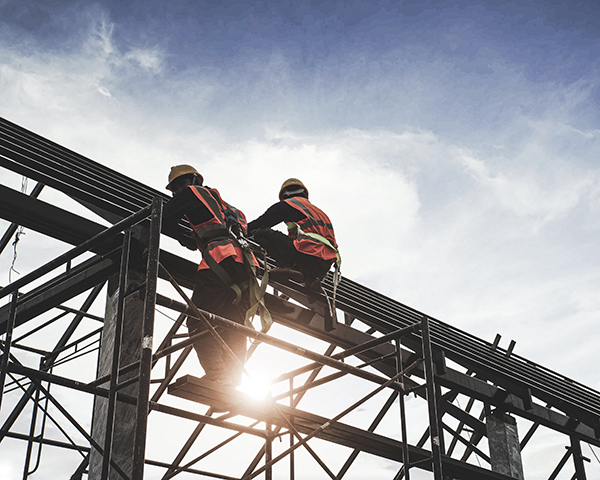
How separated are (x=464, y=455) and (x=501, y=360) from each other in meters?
1.87

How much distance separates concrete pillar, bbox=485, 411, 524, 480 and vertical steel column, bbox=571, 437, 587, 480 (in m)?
1.98

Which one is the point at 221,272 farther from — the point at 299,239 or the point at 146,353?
the point at 146,353

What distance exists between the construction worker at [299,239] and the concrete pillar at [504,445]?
536 centimetres

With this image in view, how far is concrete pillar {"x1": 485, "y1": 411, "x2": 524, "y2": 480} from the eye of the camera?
1104 cm

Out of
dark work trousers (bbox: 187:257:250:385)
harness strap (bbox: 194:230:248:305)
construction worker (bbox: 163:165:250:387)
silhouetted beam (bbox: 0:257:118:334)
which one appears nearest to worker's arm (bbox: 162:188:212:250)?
construction worker (bbox: 163:165:250:387)

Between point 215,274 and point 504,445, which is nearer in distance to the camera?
point 215,274

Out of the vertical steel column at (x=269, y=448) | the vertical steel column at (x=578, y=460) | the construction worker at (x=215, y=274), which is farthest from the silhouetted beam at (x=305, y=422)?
the vertical steel column at (x=578, y=460)

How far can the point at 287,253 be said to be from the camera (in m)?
7.71

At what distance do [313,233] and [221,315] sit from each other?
1.73 metres

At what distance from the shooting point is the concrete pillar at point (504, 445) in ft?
36.2

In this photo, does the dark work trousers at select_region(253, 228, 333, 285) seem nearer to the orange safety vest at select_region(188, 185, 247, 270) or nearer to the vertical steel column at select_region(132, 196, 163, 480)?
the orange safety vest at select_region(188, 185, 247, 270)

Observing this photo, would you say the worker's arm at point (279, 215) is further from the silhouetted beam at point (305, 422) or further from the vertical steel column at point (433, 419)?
the silhouetted beam at point (305, 422)

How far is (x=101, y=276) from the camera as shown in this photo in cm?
707

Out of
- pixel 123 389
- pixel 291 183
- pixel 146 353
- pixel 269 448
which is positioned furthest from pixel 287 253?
pixel 146 353
